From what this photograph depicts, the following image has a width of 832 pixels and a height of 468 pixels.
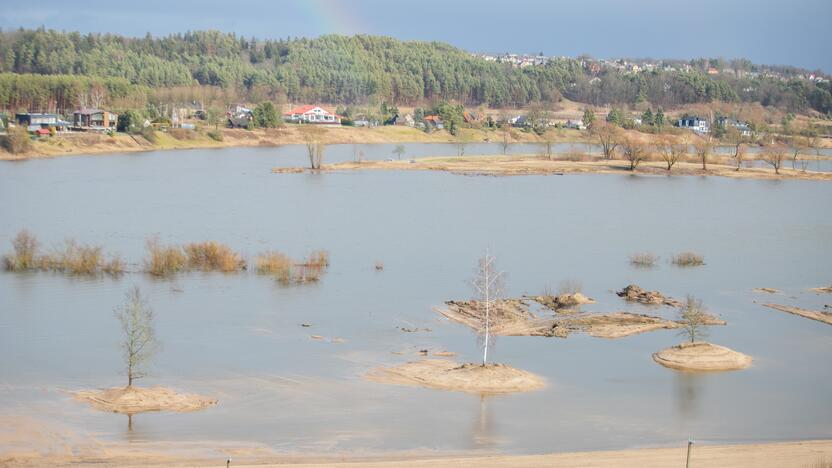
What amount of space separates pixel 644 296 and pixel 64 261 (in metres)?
11.5

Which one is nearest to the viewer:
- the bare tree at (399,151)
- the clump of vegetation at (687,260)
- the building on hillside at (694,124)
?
the clump of vegetation at (687,260)

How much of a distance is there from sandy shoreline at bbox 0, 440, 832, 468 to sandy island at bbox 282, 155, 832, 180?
119 feet

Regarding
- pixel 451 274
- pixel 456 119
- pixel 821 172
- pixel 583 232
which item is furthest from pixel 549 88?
pixel 451 274

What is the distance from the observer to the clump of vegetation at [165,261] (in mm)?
21844

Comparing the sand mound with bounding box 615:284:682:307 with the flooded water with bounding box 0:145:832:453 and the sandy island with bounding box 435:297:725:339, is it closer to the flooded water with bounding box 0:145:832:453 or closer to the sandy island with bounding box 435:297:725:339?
the flooded water with bounding box 0:145:832:453

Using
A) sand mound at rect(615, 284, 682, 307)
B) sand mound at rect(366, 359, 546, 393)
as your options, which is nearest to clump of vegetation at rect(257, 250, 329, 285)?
sand mound at rect(615, 284, 682, 307)

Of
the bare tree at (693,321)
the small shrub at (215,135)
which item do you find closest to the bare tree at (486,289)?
the bare tree at (693,321)

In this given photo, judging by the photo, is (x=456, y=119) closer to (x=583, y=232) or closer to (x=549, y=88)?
(x=549, y=88)

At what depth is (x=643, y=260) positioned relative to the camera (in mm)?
25250

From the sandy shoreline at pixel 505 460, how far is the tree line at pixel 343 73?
62.5m

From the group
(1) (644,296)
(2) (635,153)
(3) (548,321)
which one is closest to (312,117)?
(2) (635,153)

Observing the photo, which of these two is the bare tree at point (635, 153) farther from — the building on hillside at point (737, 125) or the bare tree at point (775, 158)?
the building on hillside at point (737, 125)

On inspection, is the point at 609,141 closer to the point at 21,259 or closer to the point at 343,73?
the point at 21,259

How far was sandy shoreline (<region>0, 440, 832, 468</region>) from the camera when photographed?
11609 millimetres
